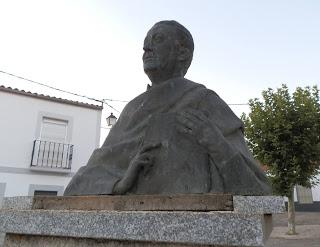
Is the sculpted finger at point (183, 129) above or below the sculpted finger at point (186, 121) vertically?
below

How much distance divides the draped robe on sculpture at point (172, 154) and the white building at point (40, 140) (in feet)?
38.7

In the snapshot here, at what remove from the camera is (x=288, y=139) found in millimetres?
11945

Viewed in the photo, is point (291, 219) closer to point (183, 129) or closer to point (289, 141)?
point (289, 141)

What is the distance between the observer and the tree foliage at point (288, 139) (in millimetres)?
11734

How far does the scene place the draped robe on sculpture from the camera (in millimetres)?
2467

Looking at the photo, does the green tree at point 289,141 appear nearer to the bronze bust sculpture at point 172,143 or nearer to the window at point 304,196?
the bronze bust sculpture at point 172,143

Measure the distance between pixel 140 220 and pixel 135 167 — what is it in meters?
0.60

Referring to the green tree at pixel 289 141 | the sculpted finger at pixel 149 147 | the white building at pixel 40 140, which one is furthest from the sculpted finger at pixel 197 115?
the white building at pixel 40 140

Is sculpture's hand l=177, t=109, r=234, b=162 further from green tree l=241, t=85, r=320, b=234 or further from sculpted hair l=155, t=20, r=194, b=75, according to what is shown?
green tree l=241, t=85, r=320, b=234

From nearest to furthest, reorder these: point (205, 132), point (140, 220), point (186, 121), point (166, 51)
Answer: point (140, 220) < point (205, 132) < point (186, 121) < point (166, 51)

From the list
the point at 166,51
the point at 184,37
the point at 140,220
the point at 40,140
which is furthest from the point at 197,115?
the point at 40,140

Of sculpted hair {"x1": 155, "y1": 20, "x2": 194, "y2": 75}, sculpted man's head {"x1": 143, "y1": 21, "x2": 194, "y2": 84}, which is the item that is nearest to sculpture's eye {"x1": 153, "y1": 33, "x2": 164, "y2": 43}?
sculpted man's head {"x1": 143, "y1": 21, "x2": 194, "y2": 84}

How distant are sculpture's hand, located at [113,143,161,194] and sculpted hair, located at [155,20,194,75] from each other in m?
0.98

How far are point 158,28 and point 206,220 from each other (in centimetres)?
193
